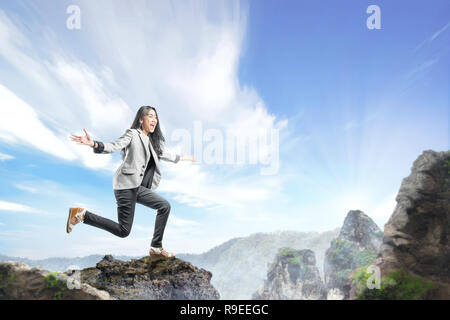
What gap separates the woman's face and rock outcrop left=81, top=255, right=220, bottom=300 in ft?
8.16

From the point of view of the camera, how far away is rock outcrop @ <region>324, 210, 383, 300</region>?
9.26 metres

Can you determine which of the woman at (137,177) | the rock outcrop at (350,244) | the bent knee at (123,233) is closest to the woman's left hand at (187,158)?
the woman at (137,177)

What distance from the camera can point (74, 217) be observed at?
4.59m

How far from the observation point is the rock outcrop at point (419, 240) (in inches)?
203

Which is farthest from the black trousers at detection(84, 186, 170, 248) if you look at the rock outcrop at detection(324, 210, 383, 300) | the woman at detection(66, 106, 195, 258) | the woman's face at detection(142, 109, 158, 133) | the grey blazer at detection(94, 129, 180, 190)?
the rock outcrop at detection(324, 210, 383, 300)

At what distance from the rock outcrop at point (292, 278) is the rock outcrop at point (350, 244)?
0.73 meters

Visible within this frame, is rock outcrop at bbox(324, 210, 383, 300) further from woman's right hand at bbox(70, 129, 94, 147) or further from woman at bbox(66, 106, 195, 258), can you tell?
woman's right hand at bbox(70, 129, 94, 147)

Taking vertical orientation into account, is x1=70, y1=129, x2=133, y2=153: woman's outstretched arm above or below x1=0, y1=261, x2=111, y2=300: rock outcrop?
above
